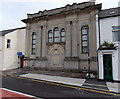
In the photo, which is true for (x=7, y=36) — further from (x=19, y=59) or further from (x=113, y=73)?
(x=113, y=73)

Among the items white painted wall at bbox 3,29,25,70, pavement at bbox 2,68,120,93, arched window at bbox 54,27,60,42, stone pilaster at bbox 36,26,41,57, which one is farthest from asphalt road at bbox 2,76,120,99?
white painted wall at bbox 3,29,25,70

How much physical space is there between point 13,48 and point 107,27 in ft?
54.9

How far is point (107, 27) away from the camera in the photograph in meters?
9.29

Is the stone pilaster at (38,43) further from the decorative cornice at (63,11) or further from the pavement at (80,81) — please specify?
the pavement at (80,81)

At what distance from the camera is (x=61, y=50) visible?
1335 cm

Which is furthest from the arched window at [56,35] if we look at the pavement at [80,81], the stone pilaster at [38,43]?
the pavement at [80,81]

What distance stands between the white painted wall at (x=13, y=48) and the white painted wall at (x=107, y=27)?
49.9 feet

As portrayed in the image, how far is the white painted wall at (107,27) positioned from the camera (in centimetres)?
907

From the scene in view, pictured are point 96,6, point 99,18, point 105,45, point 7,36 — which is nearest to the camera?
point 105,45

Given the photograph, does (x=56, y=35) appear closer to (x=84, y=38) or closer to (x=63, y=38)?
(x=63, y=38)

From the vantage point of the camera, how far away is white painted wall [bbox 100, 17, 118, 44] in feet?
29.8

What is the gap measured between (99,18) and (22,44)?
15.2 metres

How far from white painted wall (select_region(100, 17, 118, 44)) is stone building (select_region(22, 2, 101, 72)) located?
2.04m

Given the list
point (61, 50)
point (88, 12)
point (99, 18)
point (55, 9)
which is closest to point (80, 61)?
point (61, 50)
